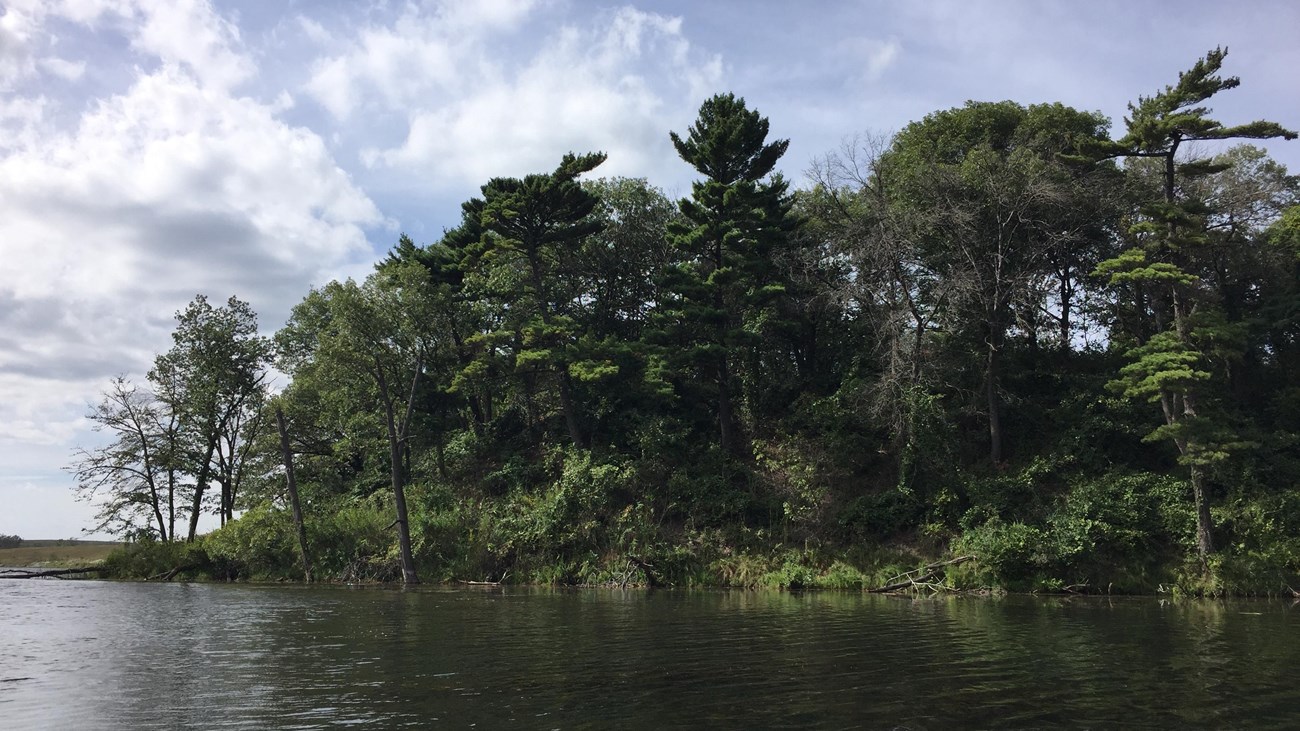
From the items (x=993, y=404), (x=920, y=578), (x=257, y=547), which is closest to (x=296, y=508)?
(x=257, y=547)

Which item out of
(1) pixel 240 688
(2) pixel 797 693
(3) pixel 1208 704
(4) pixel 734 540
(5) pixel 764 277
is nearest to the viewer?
(3) pixel 1208 704

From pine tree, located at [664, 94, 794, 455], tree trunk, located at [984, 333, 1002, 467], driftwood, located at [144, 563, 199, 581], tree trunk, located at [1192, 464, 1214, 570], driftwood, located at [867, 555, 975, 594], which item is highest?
pine tree, located at [664, 94, 794, 455]

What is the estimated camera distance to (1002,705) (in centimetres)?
1034

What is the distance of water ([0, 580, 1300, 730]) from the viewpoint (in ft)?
33.1

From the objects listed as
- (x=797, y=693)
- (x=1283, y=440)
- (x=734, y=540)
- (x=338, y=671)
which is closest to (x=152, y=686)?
(x=338, y=671)

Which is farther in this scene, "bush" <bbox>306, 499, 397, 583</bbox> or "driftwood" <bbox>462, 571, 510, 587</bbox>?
"bush" <bbox>306, 499, 397, 583</bbox>

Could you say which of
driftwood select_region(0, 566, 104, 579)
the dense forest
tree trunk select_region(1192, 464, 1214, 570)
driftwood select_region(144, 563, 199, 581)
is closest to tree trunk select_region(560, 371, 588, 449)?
the dense forest

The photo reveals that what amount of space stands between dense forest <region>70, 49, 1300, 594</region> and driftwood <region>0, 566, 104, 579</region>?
5.60 feet

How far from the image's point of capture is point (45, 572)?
47.1m

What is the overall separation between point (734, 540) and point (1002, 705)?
980 inches

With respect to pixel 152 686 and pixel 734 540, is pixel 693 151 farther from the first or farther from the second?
pixel 152 686

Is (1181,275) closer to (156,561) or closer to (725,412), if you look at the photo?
(725,412)

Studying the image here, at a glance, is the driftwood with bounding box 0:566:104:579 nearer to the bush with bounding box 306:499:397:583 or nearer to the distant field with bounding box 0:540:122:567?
the distant field with bounding box 0:540:122:567

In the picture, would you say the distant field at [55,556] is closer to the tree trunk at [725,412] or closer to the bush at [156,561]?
the bush at [156,561]
